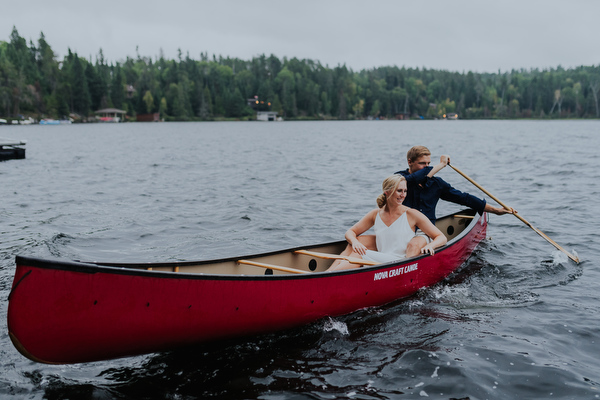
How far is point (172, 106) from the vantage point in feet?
438

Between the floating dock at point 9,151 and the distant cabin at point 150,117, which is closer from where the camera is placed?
the floating dock at point 9,151

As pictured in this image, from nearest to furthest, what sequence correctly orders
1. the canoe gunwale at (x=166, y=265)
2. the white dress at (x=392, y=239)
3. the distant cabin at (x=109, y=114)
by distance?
the canoe gunwale at (x=166, y=265) < the white dress at (x=392, y=239) < the distant cabin at (x=109, y=114)

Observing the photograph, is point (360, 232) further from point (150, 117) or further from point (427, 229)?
point (150, 117)

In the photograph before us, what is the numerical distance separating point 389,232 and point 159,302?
3.71m

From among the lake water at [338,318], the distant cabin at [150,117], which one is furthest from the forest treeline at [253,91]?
the lake water at [338,318]

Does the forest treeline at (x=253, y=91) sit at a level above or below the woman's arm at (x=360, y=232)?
above

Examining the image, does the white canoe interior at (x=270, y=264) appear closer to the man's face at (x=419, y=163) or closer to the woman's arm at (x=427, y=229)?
the woman's arm at (x=427, y=229)

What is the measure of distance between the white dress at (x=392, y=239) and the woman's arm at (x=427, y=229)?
12 centimetres

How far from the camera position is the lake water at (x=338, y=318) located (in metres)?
5.65

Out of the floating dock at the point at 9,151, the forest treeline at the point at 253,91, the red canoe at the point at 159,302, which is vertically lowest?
the red canoe at the point at 159,302

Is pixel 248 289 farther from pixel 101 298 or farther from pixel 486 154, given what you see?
pixel 486 154

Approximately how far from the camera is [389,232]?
7.69m

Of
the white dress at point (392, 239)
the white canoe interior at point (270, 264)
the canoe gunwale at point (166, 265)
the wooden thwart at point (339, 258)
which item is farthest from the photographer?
the white dress at point (392, 239)

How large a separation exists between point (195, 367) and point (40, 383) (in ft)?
5.47
